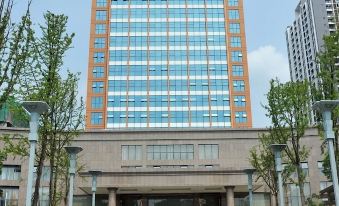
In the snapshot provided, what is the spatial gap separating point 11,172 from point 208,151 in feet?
65.4

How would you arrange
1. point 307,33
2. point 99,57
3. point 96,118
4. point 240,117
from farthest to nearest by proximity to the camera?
point 307,33 → point 99,57 → point 240,117 → point 96,118

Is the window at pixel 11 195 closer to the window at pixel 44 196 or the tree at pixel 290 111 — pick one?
the window at pixel 44 196

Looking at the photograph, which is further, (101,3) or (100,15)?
(101,3)

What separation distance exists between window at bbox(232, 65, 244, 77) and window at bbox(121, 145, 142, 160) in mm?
35761

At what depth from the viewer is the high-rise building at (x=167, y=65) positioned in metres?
76.2

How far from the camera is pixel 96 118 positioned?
248 feet

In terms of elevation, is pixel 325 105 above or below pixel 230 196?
above

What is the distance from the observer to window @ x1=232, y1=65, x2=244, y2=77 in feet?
258

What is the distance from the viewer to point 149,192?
45.8 m

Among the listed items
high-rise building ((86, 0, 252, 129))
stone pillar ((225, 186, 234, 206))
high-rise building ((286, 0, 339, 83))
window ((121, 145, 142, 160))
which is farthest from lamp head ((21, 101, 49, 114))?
high-rise building ((286, 0, 339, 83))

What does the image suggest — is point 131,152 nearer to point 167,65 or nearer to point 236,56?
point 167,65

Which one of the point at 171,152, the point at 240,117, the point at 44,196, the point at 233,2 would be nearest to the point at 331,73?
the point at 171,152

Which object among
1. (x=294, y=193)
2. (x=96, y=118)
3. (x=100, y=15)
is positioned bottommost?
(x=294, y=193)

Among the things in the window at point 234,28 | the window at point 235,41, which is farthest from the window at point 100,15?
the window at point 235,41
